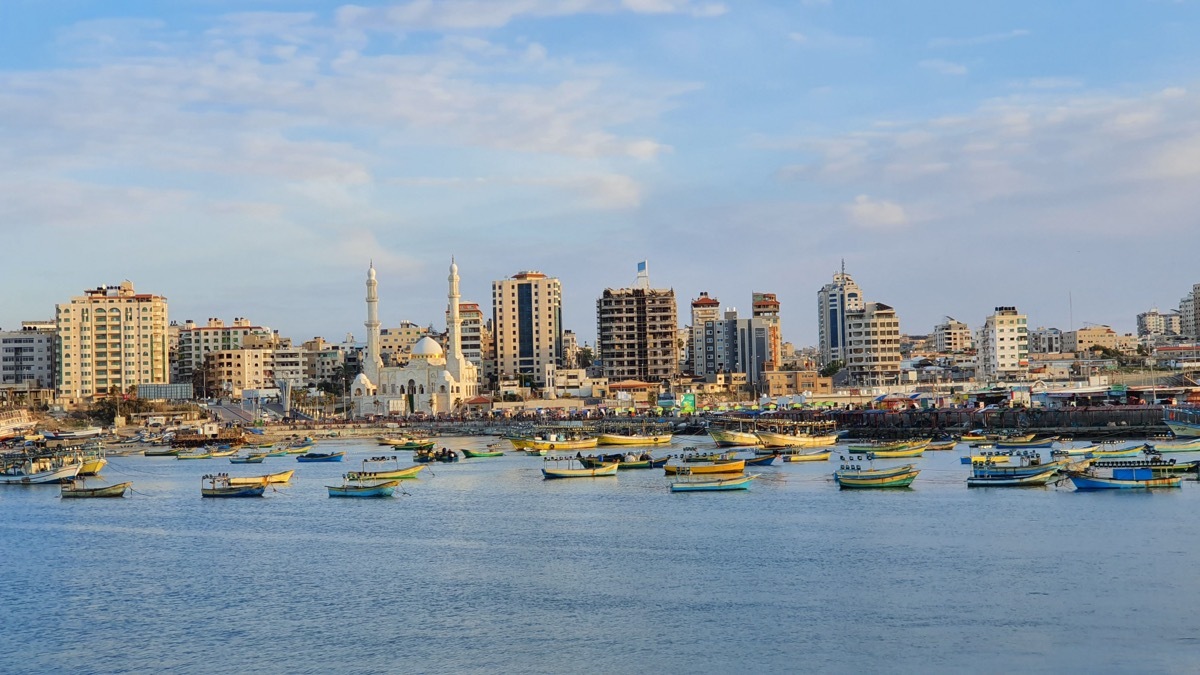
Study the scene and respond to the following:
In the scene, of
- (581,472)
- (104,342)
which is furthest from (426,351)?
(581,472)

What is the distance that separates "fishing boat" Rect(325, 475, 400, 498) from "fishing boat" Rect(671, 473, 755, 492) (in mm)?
12424

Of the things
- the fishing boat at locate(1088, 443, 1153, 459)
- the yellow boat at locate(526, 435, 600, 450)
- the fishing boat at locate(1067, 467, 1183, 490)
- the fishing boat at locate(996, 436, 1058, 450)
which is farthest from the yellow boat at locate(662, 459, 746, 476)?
the yellow boat at locate(526, 435, 600, 450)

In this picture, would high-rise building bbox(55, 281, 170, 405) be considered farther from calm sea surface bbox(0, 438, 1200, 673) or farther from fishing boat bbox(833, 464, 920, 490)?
fishing boat bbox(833, 464, 920, 490)

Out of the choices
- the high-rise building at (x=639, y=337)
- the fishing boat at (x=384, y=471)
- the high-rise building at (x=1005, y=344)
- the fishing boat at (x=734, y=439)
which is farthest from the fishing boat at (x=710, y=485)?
the high-rise building at (x=1005, y=344)

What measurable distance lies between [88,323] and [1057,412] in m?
92.2

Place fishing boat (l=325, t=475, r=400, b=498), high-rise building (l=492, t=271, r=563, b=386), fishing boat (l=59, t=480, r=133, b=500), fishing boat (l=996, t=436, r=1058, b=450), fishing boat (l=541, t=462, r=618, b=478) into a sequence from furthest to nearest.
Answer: high-rise building (l=492, t=271, r=563, b=386), fishing boat (l=996, t=436, r=1058, b=450), fishing boat (l=541, t=462, r=618, b=478), fishing boat (l=59, t=480, r=133, b=500), fishing boat (l=325, t=475, r=400, b=498)

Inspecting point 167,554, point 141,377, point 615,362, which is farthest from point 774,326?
point 167,554

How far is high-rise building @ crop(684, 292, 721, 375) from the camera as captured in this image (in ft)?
539

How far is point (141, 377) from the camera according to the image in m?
132

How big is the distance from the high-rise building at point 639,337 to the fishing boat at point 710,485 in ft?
284

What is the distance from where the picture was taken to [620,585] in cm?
3300

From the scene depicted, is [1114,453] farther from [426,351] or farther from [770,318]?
[770,318]

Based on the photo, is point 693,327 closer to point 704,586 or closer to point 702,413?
point 702,413

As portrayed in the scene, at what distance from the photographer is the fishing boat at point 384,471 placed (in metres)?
57.4
